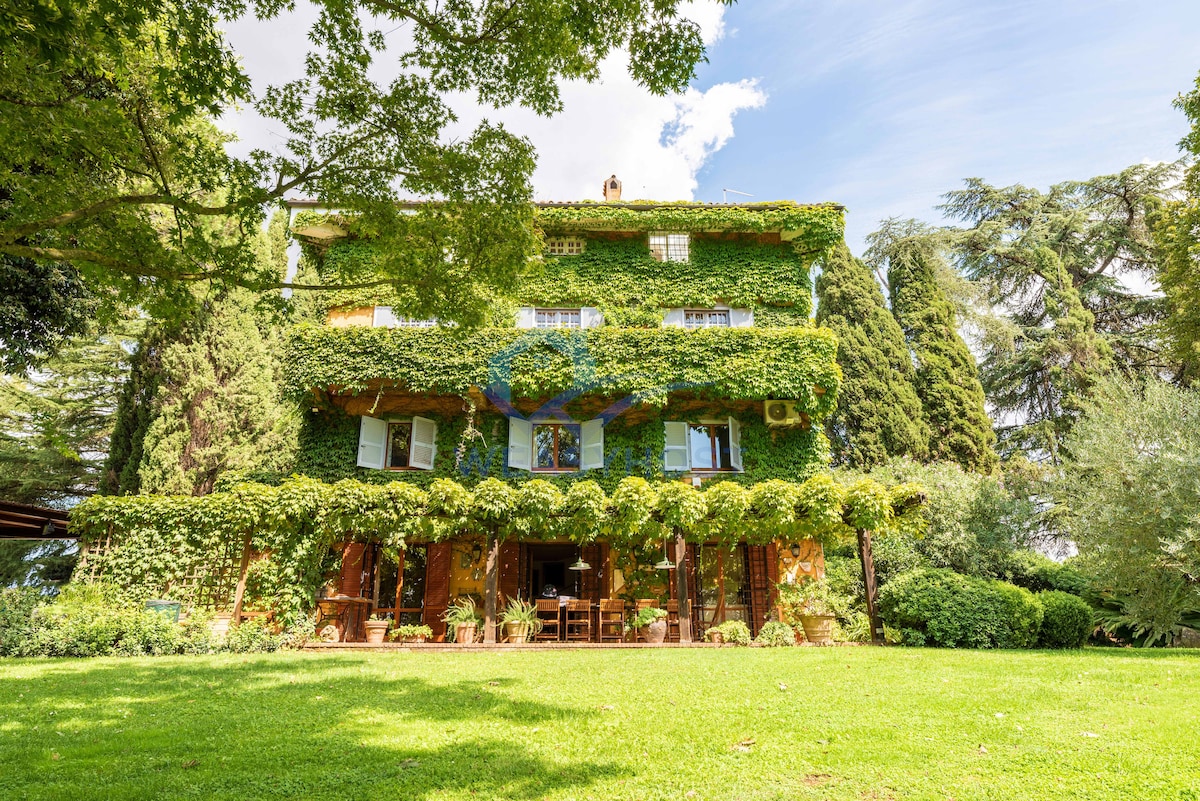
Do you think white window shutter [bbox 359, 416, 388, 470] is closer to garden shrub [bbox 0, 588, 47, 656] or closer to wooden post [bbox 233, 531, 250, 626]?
wooden post [bbox 233, 531, 250, 626]

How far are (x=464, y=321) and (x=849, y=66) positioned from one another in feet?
20.5

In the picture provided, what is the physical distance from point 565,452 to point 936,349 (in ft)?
51.0

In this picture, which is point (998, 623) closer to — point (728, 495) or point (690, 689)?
point (728, 495)

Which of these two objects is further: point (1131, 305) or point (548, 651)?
point (1131, 305)

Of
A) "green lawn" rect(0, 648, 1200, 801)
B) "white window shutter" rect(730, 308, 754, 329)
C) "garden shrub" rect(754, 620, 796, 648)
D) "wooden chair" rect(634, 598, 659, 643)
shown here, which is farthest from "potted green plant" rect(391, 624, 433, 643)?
"white window shutter" rect(730, 308, 754, 329)

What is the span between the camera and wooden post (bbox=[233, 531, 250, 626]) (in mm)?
11765

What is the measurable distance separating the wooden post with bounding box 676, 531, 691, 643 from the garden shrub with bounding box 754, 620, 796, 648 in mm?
1267

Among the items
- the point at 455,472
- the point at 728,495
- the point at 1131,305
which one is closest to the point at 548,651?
the point at 728,495

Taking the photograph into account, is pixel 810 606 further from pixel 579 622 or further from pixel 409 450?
pixel 409 450

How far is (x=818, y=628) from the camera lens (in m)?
12.4

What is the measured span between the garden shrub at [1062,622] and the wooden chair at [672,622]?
6.48 metres

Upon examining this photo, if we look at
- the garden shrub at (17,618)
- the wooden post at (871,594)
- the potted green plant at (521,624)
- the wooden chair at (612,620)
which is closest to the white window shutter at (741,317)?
the wooden post at (871,594)

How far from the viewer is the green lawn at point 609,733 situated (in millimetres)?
3707

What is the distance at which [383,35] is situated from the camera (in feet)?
21.0
